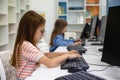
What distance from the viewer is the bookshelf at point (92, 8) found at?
619 centimetres

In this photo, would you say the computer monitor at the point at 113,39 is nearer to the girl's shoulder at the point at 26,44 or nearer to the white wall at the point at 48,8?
the girl's shoulder at the point at 26,44

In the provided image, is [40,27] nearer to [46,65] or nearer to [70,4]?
[46,65]

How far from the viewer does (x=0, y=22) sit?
A: 4.07 metres

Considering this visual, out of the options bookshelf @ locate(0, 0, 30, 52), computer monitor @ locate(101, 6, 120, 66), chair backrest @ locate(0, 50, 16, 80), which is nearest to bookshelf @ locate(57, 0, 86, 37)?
bookshelf @ locate(0, 0, 30, 52)

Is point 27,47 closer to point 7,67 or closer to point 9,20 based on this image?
point 7,67

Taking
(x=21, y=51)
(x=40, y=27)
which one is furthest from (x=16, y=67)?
(x=40, y=27)

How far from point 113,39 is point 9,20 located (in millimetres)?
3469

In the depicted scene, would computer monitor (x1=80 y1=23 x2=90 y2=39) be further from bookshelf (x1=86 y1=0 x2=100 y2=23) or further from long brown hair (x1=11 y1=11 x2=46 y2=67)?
long brown hair (x1=11 y1=11 x2=46 y2=67)

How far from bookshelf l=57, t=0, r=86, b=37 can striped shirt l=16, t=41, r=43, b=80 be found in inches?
177

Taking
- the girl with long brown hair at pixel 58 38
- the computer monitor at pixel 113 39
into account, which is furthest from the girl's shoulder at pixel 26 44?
the girl with long brown hair at pixel 58 38

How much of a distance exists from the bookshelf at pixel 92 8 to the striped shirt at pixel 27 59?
183 inches

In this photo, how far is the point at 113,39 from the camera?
1.38m

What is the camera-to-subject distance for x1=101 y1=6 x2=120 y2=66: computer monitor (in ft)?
4.34

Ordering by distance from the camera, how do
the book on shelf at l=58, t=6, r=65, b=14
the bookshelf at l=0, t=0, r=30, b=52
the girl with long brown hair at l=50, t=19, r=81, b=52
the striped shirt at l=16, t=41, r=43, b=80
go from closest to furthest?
the striped shirt at l=16, t=41, r=43, b=80 → the girl with long brown hair at l=50, t=19, r=81, b=52 → the bookshelf at l=0, t=0, r=30, b=52 → the book on shelf at l=58, t=6, r=65, b=14
